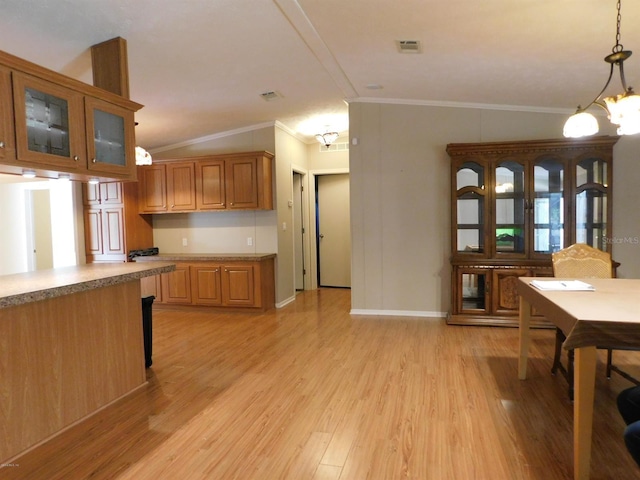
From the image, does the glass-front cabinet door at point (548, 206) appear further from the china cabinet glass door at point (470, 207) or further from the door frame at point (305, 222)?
the door frame at point (305, 222)

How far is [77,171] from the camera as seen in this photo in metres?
2.43

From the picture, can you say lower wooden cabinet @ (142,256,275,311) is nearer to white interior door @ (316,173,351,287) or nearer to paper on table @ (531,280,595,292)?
white interior door @ (316,173,351,287)

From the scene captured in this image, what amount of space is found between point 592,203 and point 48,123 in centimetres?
498

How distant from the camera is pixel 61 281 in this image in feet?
7.39

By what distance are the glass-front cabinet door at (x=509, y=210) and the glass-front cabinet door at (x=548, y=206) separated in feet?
0.45

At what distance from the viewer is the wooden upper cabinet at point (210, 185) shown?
536 cm

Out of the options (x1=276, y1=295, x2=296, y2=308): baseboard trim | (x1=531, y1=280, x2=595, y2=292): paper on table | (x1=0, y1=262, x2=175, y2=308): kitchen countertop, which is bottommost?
(x1=276, y1=295, x2=296, y2=308): baseboard trim

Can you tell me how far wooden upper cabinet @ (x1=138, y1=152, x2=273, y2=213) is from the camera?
5203 mm

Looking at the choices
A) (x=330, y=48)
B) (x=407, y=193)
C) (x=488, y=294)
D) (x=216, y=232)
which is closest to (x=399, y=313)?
(x=488, y=294)

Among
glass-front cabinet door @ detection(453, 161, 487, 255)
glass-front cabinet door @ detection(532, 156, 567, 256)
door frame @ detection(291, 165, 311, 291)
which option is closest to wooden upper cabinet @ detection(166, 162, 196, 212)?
door frame @ detection(291, 165, 311, 291)

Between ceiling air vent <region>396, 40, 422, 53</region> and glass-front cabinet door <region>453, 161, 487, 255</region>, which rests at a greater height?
ceiling air vent <region>396, 40, 422, 53</region>

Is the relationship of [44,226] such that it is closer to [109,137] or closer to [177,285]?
[177,285]

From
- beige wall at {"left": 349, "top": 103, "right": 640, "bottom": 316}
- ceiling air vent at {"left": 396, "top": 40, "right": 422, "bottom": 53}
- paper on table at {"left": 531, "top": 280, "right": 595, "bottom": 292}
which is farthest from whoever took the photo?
beige wall at {"left": 349, "top": 103, "right": 640, "bottom": 316}

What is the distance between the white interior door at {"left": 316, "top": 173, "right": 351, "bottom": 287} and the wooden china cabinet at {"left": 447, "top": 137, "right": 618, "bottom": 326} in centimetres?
279
